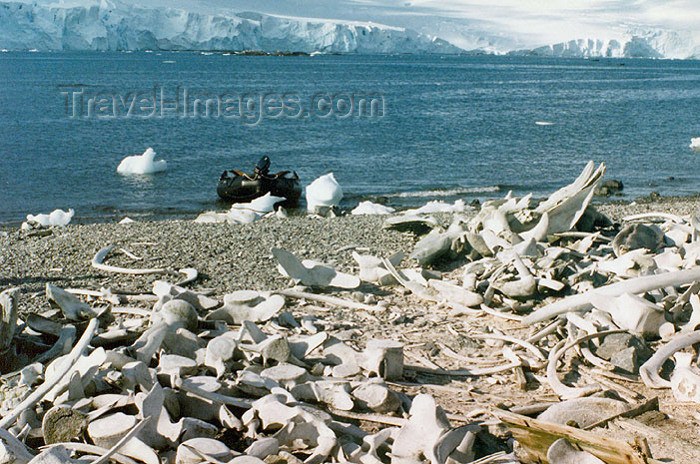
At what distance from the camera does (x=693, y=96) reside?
70125 millimetres

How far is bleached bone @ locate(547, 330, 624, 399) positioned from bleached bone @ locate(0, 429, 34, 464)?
2508 millimetres

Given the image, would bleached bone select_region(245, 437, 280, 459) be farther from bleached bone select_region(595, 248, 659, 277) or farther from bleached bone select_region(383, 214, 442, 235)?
bleached bone select_region(383, 214, 442, 235)

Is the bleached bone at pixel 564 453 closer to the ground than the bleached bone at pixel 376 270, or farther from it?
farther from it

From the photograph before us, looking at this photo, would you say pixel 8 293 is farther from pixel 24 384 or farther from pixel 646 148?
pixel 646 148

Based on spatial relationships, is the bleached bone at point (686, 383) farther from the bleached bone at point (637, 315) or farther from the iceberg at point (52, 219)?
the iceberg at point (52, 219)

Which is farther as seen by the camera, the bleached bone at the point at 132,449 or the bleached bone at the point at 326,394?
the bleached bone at the point at 326,394

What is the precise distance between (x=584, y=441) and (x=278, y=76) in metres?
105

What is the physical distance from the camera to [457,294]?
5090mm

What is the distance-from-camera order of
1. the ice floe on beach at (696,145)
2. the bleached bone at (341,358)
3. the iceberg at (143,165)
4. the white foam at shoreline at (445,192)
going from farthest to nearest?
1. the ice floe on beach at (696,145)
2. the iceberg at (143,165)
3. the white foam at shoreline at (445,192)
4. the bleached bone at (341,358)

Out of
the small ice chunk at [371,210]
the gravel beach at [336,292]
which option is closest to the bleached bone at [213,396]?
the gravel beach at [336,292]

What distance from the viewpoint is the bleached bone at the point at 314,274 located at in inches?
218

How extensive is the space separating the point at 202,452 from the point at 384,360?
132 cm

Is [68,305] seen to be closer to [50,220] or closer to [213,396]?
[213,396]

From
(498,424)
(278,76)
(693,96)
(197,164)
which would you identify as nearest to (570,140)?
(197,164)
